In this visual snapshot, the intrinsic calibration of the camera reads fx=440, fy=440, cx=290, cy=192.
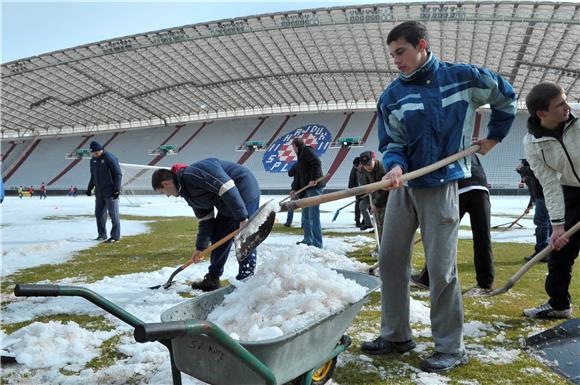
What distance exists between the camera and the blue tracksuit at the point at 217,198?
11.8 feet

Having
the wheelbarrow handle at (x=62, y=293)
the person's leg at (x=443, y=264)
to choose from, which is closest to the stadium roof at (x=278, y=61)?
the person's leg at (x=443, y=264)

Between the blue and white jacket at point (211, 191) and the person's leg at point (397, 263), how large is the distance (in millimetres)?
1363

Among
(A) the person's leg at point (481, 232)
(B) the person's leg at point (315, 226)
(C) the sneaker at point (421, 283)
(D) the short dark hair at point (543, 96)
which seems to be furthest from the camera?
(B) the person's leg at point (315, 226)

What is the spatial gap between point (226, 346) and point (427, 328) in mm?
2214

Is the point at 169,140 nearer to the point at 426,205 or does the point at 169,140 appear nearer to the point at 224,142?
the point at 224,142

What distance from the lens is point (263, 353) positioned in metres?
1.53

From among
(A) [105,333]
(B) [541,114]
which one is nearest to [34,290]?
(A) [105,333]

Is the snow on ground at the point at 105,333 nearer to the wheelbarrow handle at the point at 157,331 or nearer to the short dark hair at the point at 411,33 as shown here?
the wheelbarrow handle at the point at 157,331

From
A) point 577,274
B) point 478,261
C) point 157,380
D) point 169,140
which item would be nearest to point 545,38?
point 577,274

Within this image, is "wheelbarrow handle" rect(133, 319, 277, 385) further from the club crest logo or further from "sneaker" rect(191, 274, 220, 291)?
the club crest logo

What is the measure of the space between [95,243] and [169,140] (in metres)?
38.8

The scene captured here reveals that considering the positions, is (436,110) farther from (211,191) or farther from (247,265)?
(247,265)

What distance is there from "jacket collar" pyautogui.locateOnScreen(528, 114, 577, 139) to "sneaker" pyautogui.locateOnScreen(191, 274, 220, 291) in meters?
2.98

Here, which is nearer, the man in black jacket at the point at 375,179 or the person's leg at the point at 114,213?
the man in black jacket at the point at 375,179
